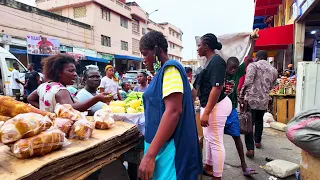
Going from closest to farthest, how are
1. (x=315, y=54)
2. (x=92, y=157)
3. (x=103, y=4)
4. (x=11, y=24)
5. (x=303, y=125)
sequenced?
(x=92, y=157) < (x=303, y=125) < (x=315, y=54) < (x=11, y=24) < (x=103, y=4)

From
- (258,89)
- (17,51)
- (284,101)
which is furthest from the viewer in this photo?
(17,51)

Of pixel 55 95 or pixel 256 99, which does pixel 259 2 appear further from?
pixel 55 95

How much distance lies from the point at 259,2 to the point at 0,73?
12.7m

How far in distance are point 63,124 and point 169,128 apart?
0.68m

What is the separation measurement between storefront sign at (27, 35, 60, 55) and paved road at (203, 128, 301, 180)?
13015 millimetres

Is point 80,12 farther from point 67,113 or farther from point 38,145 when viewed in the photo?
point 38,145

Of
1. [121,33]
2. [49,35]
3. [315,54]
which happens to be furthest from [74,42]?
[315,54]

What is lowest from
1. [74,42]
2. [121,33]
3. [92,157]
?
[92,157]

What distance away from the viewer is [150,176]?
4.59 feet

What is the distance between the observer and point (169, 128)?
138 centimetres

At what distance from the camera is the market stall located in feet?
19.3

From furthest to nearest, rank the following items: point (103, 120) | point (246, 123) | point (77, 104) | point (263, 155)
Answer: point (263, 155), point (246, 123), point (77, 104), point (103, 120)

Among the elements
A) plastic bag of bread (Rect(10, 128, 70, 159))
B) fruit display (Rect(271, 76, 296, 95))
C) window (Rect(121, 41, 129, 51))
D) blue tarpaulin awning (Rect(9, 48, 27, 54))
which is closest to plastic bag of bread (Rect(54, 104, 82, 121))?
plastic bag of bread (Rect(10, 128, 70, 159))

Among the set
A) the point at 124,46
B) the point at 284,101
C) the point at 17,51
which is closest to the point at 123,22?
the point at 124,46
